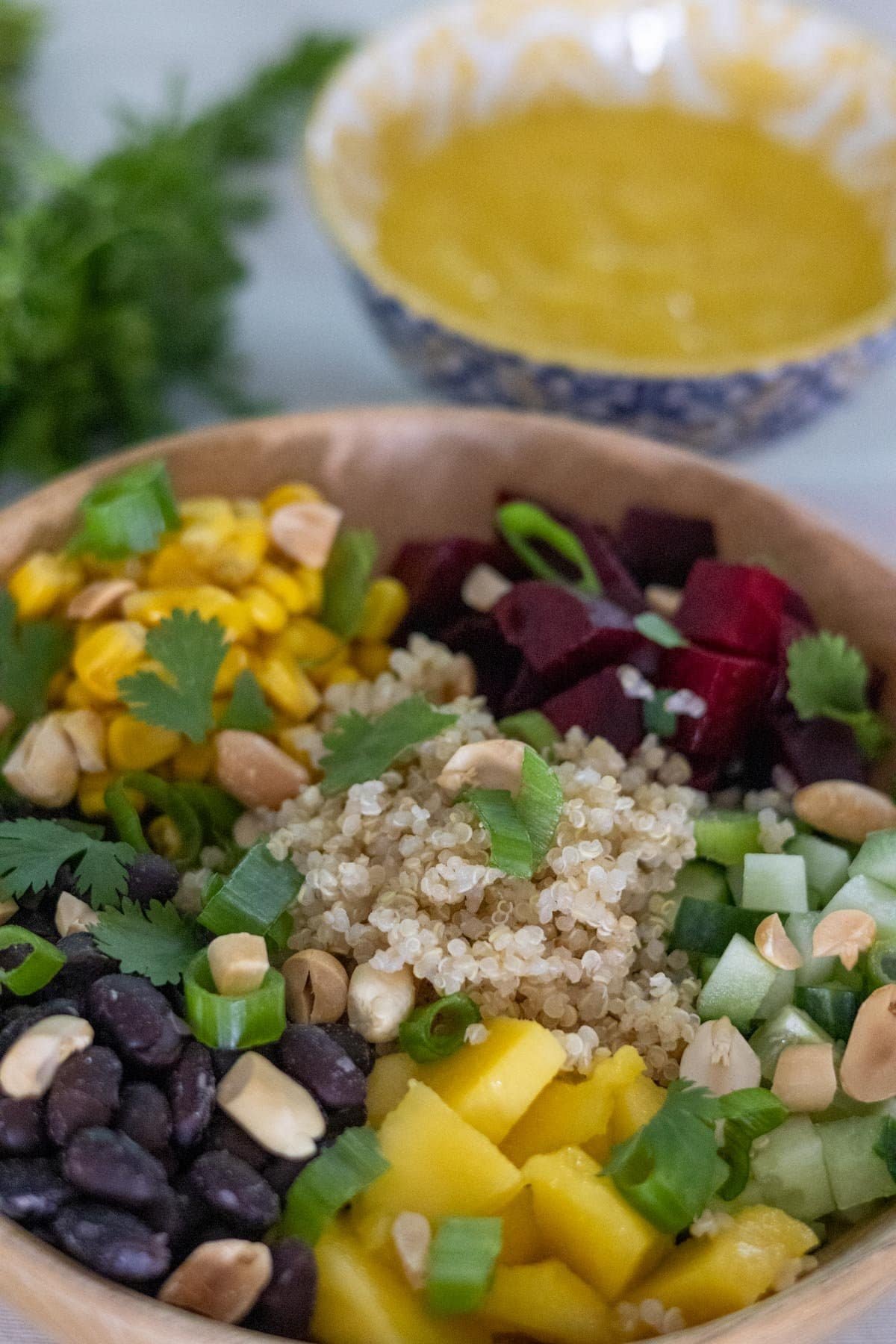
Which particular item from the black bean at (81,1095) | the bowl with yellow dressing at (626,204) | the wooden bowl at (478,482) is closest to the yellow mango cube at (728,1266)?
the black bean at (81,1095)

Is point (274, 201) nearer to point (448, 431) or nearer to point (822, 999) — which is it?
point (448, 431)

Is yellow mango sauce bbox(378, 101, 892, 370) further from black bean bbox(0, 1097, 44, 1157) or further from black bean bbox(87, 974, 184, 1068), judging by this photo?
black bean bbox(0, 1097, 44, 1157)

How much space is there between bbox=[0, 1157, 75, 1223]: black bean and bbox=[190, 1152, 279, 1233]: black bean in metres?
0.10

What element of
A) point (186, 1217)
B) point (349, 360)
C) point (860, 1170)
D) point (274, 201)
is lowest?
point (860, 1170)

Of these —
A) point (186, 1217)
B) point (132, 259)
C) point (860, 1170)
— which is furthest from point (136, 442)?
point (860, 1170)

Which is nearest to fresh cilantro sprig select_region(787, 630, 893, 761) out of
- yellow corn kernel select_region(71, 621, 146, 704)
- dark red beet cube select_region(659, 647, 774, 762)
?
dark red beet cube select_region(659, 647, 774, 762)

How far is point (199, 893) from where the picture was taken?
4.17 ft

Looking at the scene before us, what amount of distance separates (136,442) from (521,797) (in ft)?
3.47

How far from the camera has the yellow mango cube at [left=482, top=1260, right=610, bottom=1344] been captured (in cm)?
101

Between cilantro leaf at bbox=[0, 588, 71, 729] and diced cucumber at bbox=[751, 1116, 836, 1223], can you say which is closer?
diced cucumber at bbox=[751, 1116, 836, 1223]

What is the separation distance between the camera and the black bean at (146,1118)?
1.02 metres

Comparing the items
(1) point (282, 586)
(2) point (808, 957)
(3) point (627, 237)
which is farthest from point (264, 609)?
(3) point (627, 237)

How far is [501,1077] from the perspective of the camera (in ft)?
3.50

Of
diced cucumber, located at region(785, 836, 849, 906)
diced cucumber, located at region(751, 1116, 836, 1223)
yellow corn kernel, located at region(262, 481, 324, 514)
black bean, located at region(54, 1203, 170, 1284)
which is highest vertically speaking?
yellow corn kernel, located at region(262, 481, 324, 514)
